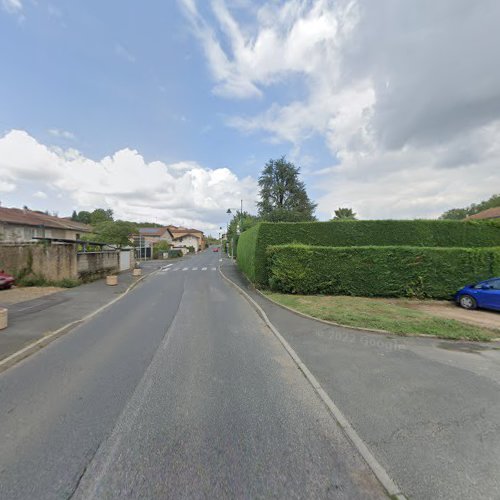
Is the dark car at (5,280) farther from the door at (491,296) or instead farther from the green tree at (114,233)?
the door at (491,296)

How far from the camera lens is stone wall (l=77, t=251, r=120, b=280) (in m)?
16.4

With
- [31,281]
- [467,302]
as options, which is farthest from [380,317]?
[31,281]

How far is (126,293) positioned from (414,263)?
47.1ft

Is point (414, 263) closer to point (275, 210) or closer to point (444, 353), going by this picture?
point (444, 353)

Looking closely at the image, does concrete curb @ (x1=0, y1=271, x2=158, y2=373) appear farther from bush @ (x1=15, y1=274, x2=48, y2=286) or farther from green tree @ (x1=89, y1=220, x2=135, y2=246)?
green tree @ (x1=89, y1=220, x2=135, y2=246)

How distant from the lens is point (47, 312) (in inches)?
358

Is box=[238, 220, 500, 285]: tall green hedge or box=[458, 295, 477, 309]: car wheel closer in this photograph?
box=[458, 295, 477, 309]: car wheel

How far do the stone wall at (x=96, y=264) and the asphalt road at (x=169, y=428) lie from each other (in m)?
12.4

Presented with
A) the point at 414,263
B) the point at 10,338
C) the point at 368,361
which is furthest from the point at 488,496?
the point at 414,263

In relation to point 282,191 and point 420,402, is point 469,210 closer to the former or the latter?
point 282,191

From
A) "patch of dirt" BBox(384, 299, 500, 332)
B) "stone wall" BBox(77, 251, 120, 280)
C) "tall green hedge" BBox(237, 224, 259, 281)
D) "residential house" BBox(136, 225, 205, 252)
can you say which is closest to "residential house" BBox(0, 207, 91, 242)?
"stone wall" BBox(77, 251, 120, 280)

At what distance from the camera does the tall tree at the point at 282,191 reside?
44.0 metres

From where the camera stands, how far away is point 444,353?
537 centimetres

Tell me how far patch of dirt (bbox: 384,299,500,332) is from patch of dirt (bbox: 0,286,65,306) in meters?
16.1
